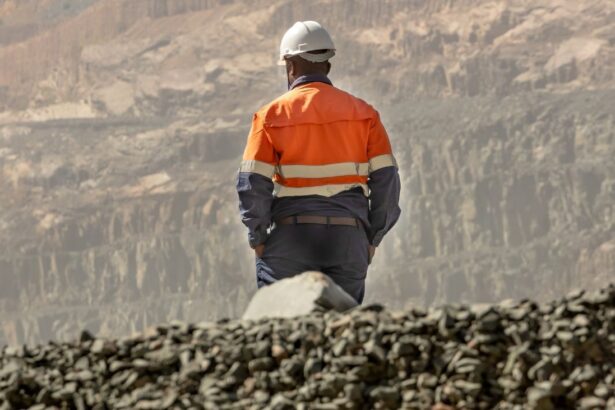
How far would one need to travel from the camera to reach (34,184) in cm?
8962

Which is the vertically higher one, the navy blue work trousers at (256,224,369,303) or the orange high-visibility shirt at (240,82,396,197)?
the orange high-visibility shirt at (240,82,396,197)

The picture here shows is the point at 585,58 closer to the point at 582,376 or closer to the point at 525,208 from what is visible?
the point at 525,208

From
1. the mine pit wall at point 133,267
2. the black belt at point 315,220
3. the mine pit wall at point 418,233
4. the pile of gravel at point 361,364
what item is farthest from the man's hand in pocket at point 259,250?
the mine pit wall at point 133,267

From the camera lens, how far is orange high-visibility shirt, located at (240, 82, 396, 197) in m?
5.82

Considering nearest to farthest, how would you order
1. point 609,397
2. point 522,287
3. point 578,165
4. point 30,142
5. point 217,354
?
point 609,397, point 217,354, point 522,287, point 578,165, point 30,142

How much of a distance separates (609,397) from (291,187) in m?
2.08

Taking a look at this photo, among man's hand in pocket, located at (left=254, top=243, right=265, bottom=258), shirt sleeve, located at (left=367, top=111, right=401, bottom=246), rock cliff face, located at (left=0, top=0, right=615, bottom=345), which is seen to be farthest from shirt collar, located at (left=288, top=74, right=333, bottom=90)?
rock cliff face, located at (left=0, top=0, right=615, bottom=345)

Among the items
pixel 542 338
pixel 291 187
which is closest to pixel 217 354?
pixel 542 338

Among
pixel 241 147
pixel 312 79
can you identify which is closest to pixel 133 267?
pixel 241 147

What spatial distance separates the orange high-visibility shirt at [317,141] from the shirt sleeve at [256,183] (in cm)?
1

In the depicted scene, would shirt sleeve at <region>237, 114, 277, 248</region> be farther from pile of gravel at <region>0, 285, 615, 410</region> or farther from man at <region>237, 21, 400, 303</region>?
pile of gravel at <region>0, 285, 615, 410</region>

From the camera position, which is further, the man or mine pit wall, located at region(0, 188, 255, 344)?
mine pit wall, located at region(0, 188, 255, 344)

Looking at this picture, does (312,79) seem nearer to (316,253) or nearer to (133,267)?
(316,253)

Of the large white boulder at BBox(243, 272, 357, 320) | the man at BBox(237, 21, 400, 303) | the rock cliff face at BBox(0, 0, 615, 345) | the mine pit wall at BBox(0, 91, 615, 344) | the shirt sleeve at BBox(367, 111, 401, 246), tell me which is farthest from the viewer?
the rock cliff face at BBox(0, 0, 615, 345)
